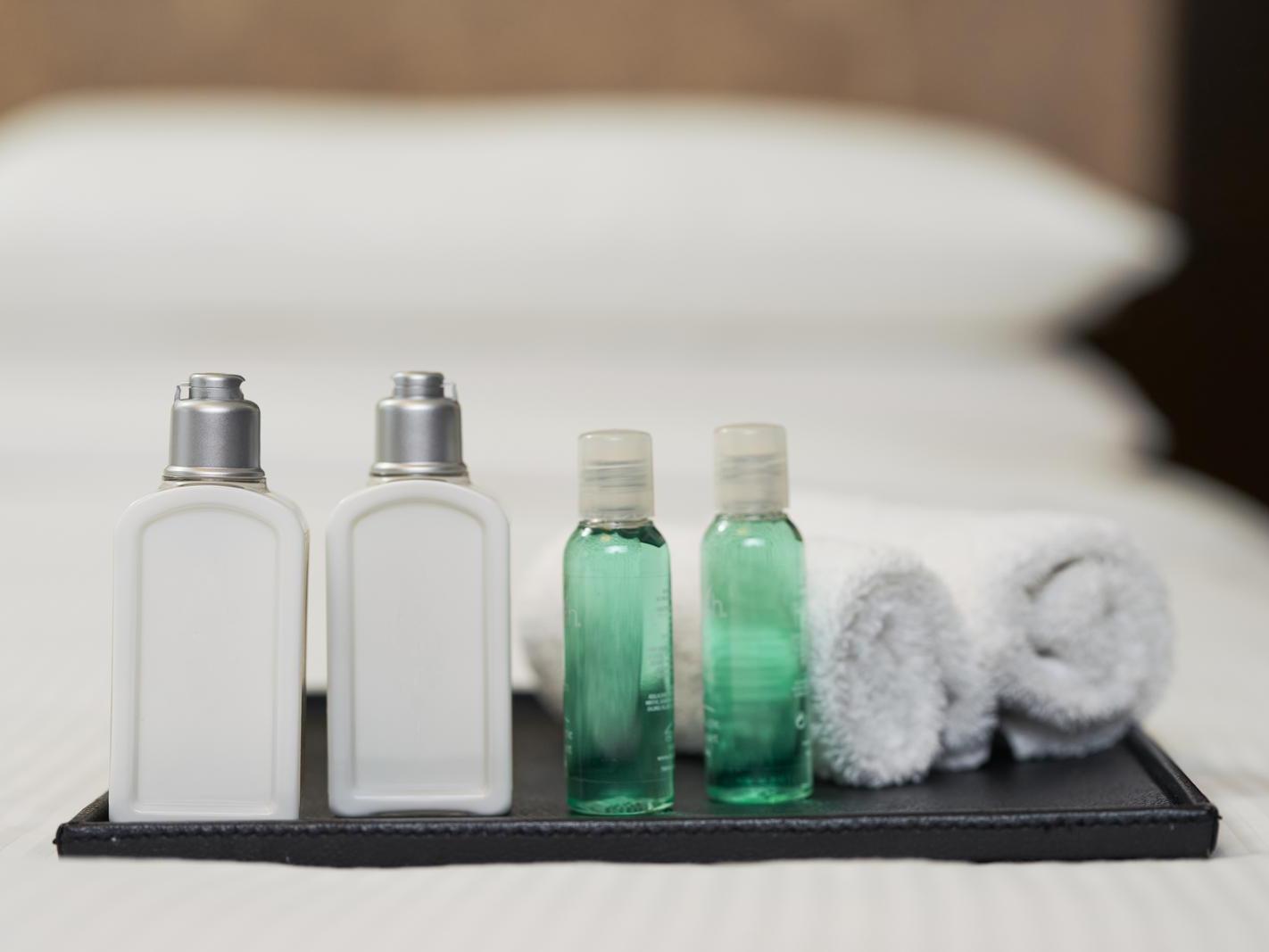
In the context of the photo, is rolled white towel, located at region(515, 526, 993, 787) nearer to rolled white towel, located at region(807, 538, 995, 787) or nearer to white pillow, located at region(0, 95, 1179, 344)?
rolled white towel, located at region(807, 538, 995, 787)

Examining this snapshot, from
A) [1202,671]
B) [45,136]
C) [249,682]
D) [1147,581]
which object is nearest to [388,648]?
[249,682]

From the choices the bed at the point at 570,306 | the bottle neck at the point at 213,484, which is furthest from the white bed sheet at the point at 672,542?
the bottle neck at the point at 213,484

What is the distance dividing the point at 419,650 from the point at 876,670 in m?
0.16

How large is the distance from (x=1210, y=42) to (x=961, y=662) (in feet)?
4.96

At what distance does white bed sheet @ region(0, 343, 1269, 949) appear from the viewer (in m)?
0.35

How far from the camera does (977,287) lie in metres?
1.16

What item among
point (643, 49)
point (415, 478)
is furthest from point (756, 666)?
point (643, 49)

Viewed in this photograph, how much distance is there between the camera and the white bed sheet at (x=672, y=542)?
346 millimetres

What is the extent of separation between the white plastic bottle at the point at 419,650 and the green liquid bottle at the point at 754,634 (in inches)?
2.7

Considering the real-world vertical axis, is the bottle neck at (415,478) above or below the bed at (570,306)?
below

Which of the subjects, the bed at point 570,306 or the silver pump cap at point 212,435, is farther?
the bed at point 570,306

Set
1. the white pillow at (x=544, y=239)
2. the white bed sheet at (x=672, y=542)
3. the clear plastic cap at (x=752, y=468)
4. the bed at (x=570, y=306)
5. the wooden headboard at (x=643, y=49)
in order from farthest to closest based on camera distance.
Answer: the wooden headboard at (x=643, y=49), the white pillow at (x=544, y=239), the bed at (x=570, y=306), the clear plastic cap at (x=752, y=468), the white bed sheet at (x=672, y=542)

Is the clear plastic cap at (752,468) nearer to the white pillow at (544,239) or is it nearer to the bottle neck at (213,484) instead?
the bottle neck at (213,484)

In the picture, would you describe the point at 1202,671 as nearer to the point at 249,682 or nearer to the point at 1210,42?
the point at 249,682
